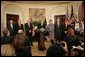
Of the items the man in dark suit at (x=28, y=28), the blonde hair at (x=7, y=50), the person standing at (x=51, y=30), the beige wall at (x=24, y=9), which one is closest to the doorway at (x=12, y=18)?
the beige wall at (x=24, y=9)

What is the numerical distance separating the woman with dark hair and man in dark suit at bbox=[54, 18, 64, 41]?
695 mm

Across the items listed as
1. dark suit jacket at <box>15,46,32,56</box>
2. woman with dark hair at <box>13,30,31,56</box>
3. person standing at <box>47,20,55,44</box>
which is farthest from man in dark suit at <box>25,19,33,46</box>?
person standing at <box>47,20,55,44</box>

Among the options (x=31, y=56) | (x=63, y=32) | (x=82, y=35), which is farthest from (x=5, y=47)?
(x=82, y=35)

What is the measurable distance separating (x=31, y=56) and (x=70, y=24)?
3.89ft

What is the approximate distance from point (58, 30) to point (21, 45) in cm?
94

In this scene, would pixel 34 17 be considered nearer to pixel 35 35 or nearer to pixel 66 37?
→ pixel 35 35

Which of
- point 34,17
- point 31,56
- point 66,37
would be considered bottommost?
point 31,56

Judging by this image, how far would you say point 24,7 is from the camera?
21.9ft

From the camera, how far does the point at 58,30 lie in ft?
22.0

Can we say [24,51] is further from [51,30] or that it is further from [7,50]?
[51,30]

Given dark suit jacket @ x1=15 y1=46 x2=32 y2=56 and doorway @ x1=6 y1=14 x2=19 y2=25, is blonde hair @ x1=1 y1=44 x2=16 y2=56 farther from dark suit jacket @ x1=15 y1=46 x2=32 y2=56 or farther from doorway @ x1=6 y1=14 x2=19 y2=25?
doorway @ x1=6 y1=14 x2=19 y2=25

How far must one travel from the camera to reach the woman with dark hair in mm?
6578

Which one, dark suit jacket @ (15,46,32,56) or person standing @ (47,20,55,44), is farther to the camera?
person standing @ (47,20,55,44)

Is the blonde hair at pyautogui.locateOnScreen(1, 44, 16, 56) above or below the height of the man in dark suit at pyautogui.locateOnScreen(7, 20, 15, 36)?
below
